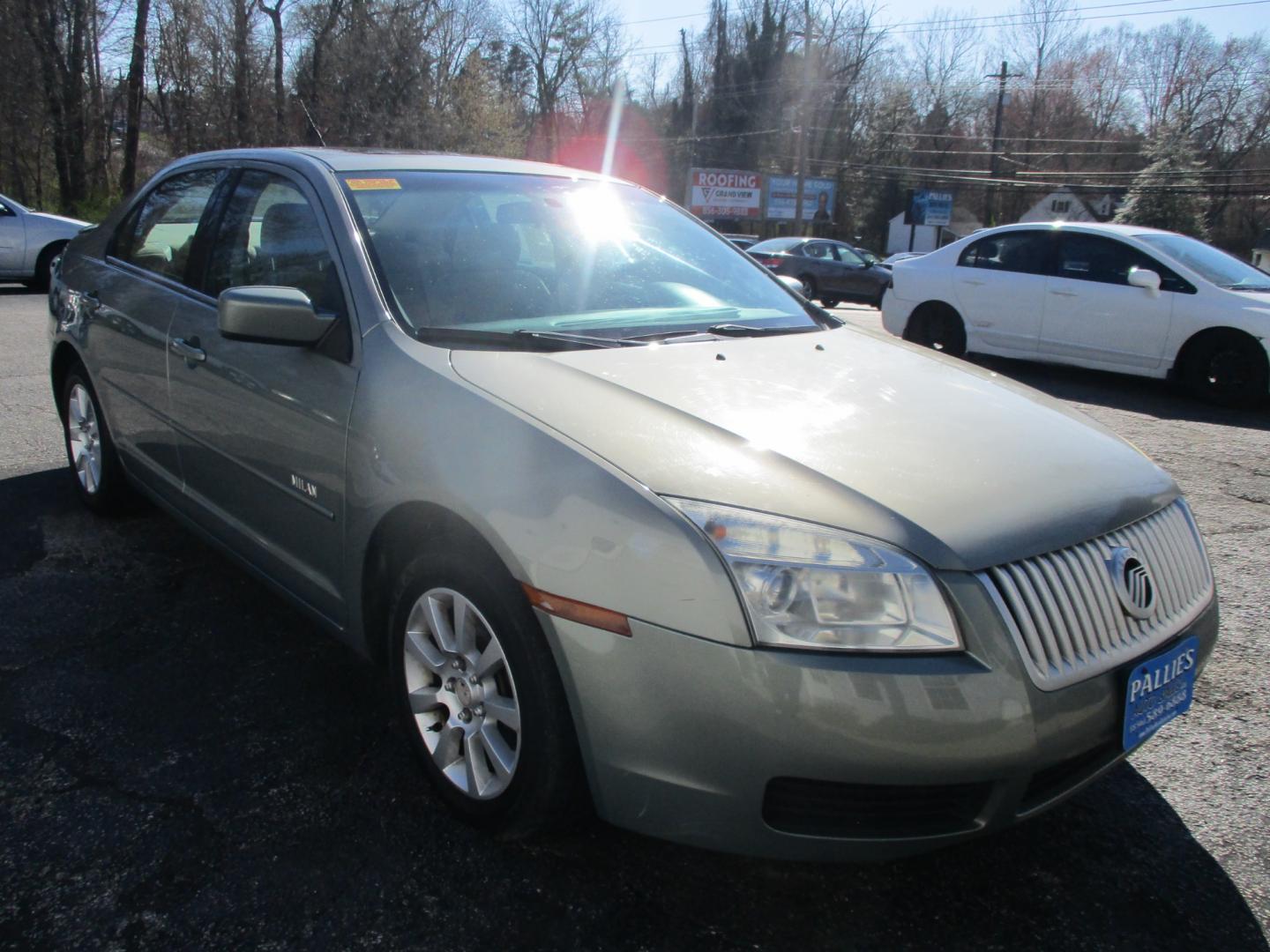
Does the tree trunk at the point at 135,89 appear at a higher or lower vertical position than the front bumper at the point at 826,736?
higher

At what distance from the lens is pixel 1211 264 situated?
327 inches

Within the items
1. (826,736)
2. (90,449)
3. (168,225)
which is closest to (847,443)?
(826,736)

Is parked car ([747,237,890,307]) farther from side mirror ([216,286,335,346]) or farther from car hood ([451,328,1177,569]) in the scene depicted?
side mirror ([216,286,335,346])

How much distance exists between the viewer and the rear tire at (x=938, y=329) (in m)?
9.71

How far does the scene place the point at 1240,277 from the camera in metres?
8.22

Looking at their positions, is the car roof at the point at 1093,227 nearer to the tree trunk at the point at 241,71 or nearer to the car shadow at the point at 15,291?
the car shadow at the point at 15,291

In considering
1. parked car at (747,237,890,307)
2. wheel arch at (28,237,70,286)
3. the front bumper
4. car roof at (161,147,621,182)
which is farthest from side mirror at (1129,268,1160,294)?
wheel arch at (28,237,70,286)

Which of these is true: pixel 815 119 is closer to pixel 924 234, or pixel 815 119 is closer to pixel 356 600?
pixel 924 234

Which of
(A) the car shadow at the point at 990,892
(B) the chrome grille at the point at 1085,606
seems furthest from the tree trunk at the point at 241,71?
(B) the chrome grille at the point at 1085,606

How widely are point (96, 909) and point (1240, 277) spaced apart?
29.5 feet

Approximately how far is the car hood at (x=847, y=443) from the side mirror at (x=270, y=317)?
447 mm

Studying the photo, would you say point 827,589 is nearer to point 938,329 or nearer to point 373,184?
point 373,184

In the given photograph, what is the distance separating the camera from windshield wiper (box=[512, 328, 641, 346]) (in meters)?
2.67

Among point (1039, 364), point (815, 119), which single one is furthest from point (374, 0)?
point (1039, 364)
